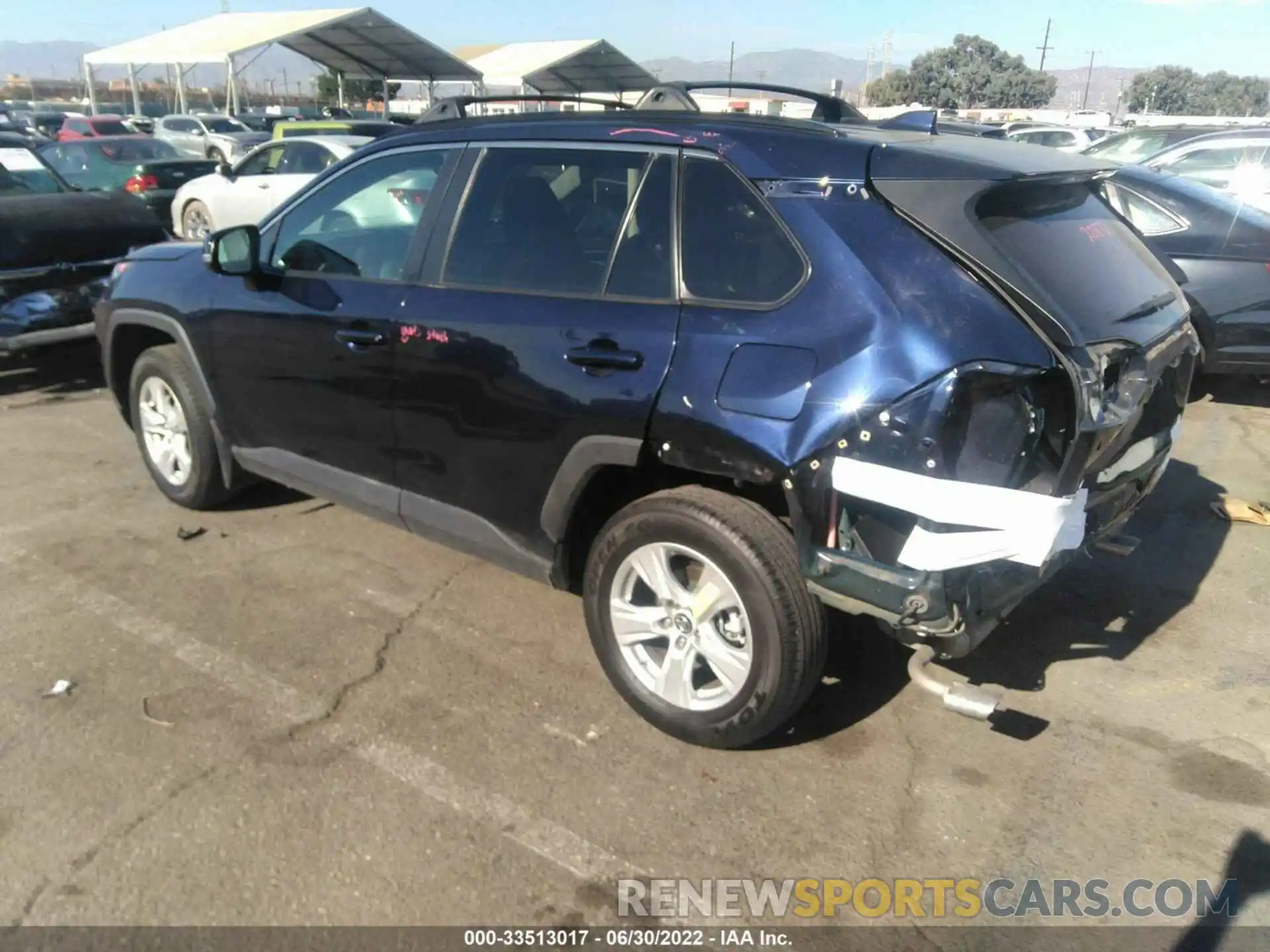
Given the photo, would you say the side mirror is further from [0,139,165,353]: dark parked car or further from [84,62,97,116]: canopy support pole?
[84,62,97,116]: canopy support pole

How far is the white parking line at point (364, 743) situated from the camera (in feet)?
9.19

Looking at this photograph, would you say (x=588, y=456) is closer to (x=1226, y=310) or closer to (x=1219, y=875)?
(x=1219, y=875)

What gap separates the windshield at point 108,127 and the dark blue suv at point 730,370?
81.9 feet

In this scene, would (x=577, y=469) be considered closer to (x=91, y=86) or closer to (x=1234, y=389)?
(x=1234, y=389)

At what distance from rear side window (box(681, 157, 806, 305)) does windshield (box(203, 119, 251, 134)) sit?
96.2 feet

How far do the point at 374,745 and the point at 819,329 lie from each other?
1894mm

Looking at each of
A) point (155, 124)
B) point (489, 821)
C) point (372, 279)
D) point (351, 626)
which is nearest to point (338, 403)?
point (372, 279)

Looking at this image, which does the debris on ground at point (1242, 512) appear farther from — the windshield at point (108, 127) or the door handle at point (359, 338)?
the windshield at point (108, 127)

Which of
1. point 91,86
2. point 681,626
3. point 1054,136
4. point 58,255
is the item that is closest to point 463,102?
point 681,626

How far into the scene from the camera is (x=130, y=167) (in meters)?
15.9

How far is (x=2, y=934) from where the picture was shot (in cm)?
249

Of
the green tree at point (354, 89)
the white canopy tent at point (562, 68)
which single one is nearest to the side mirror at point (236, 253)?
the white canopy tent at point (562, 68)

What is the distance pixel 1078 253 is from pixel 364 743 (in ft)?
8.90

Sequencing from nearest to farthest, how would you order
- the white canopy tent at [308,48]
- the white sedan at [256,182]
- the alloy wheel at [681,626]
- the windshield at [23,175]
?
1. the alloy wheel at [681,626]
2. the windshield at [23,175]
3. the white sedan at [256,182]
4. the white canopy tent at [308,48]
